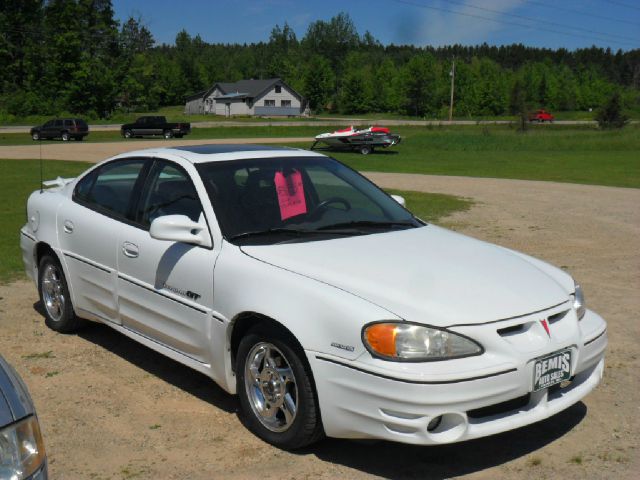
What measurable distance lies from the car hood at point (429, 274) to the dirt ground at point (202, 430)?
839mm

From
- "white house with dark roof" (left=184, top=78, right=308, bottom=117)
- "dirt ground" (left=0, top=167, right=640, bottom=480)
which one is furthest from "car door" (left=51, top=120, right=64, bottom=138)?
"white house with dark roof" (left=184, top=78, right=308, bottom=117)

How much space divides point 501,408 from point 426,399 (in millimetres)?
525

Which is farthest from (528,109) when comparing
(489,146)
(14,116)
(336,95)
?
(336,95)

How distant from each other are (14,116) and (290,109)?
4698cm

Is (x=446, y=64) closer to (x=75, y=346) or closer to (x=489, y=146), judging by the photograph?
(x=489, y=146)

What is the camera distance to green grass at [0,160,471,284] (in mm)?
9523

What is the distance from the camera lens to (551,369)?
3.81 meters

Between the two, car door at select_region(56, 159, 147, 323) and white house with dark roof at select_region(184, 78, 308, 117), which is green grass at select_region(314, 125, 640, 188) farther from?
white house with dark roof at select_region(184, 78, 308, 117)

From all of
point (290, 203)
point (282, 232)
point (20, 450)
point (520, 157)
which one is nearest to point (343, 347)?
point (282, 232)

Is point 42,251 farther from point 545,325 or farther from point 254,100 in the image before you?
point 254,100

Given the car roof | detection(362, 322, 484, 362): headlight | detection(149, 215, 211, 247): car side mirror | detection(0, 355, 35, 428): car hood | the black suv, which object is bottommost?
the black suv

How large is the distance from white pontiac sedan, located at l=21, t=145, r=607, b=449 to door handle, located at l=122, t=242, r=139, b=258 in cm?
1

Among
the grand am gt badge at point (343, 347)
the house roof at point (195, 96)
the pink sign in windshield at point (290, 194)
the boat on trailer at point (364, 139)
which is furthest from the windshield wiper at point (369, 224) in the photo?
→ the house roof at point (195, 96)

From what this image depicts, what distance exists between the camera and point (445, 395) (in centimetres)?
347
